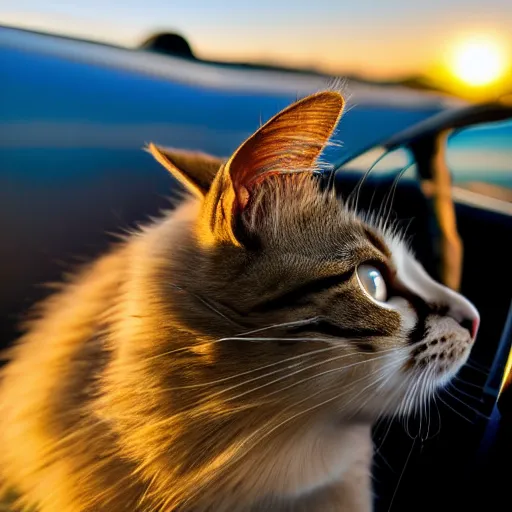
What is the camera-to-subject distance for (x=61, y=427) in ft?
2.41

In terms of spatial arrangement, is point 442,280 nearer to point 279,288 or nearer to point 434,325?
point 434,325

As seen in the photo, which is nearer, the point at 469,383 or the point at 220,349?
the point at 220,349

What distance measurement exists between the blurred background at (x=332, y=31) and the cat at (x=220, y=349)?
14cm

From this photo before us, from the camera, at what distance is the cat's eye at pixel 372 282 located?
74 centimetres

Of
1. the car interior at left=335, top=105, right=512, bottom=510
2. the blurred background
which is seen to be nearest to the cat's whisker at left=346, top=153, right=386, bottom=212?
the car interior at left=335, top=105, right=512, bottom=510

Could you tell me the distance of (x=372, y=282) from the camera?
2.45 feet

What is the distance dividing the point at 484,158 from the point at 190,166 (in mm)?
405

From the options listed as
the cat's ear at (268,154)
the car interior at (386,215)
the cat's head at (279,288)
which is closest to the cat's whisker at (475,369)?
the car interior at (386,215)

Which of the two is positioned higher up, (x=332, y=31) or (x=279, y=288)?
(x=332, y=31)

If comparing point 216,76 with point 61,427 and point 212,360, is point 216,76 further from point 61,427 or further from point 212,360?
point 61,427

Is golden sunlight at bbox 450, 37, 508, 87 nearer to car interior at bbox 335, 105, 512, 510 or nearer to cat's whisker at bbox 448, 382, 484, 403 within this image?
car interior at bbox 335, 105, 512, 510

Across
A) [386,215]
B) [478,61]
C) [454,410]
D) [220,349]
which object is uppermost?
[478,61]

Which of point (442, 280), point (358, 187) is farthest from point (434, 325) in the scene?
point (358, 187)

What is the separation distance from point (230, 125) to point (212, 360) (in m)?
0.29
